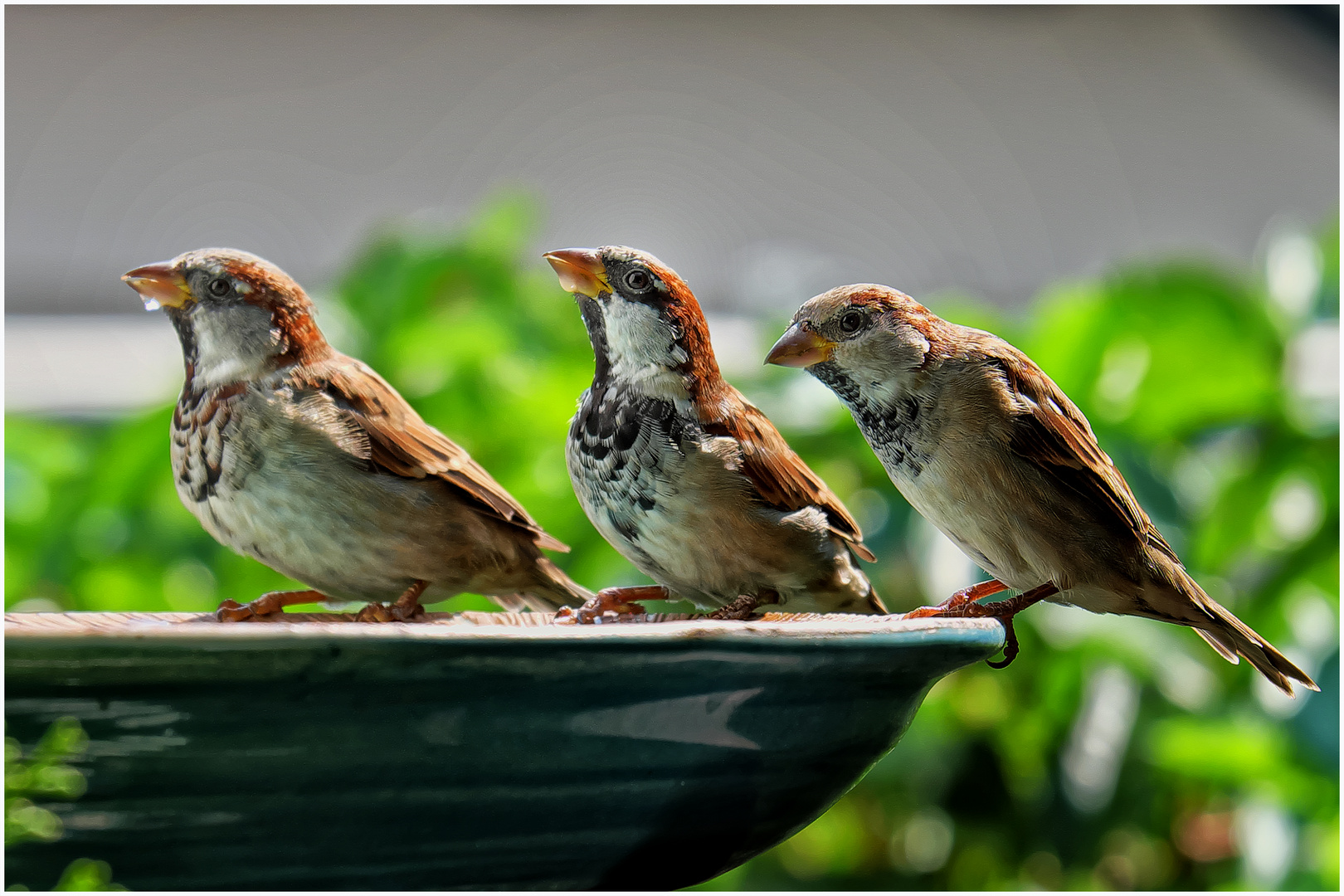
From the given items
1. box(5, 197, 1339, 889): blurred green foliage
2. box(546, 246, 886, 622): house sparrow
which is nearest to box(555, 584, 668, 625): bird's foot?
box(546, 246, 886, 622): house sparrow

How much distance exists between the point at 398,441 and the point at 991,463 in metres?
0.64

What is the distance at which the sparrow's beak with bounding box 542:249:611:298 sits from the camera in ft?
4.35

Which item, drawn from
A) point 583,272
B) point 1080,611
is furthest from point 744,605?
point 1080,611

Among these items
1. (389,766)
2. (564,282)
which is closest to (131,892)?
(389,766)

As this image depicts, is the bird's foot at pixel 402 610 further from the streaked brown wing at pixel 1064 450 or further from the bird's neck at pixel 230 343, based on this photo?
the streaked brown wing at pixel 1064 450

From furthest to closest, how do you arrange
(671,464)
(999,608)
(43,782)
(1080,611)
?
(1080,611), (671,464), (999,608), (43,782)

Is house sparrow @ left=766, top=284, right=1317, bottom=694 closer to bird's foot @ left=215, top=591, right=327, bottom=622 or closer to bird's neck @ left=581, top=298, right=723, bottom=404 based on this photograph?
bird's neck @ left=581, top=298, right=723, bottom=404

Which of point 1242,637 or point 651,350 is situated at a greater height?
point 651,350

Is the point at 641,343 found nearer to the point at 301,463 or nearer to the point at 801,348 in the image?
the point at 801,348

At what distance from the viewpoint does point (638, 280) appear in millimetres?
1330

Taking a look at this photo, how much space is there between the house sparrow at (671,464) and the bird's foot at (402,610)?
7.6 inches

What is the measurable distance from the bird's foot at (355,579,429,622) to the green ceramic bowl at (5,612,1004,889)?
16.6 inches

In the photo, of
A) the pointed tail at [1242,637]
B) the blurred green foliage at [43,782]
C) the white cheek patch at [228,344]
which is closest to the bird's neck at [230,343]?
the white cheek patch at [228,344]

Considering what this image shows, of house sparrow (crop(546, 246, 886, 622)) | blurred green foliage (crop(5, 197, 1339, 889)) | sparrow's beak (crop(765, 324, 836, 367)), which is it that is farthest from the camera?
blurred green foliage (crop(5, 197, 1339, 889))
